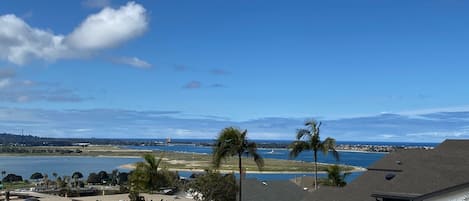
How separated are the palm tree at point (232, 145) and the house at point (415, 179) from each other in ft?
22.4

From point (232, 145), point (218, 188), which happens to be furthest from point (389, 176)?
point (218, 188)

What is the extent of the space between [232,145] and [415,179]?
1247cm

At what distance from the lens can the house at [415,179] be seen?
22.2 metres

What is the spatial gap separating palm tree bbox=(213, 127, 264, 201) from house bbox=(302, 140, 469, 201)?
6.82 meters

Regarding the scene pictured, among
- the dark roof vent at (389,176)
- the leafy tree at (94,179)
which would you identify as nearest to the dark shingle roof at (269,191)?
the dark roof vent at (389,176)

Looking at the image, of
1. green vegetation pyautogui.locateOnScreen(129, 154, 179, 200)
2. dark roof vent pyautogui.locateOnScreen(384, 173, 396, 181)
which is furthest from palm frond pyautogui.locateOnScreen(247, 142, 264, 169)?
green vegetation pyautogui.locateOnScreen(129, 154, 179, 200)

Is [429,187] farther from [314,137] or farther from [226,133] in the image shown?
[314,137]

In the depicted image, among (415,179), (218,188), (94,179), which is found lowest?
(94,179)

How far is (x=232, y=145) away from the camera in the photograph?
3366 cm

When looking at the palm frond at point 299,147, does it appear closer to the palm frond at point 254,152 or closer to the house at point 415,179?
the palm frond at point 254,152

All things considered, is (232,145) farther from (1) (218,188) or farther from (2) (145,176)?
(2) (145,176)

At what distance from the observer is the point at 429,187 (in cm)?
2294

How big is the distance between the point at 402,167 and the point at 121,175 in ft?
290

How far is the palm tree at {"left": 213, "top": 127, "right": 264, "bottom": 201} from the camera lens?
33688mm
